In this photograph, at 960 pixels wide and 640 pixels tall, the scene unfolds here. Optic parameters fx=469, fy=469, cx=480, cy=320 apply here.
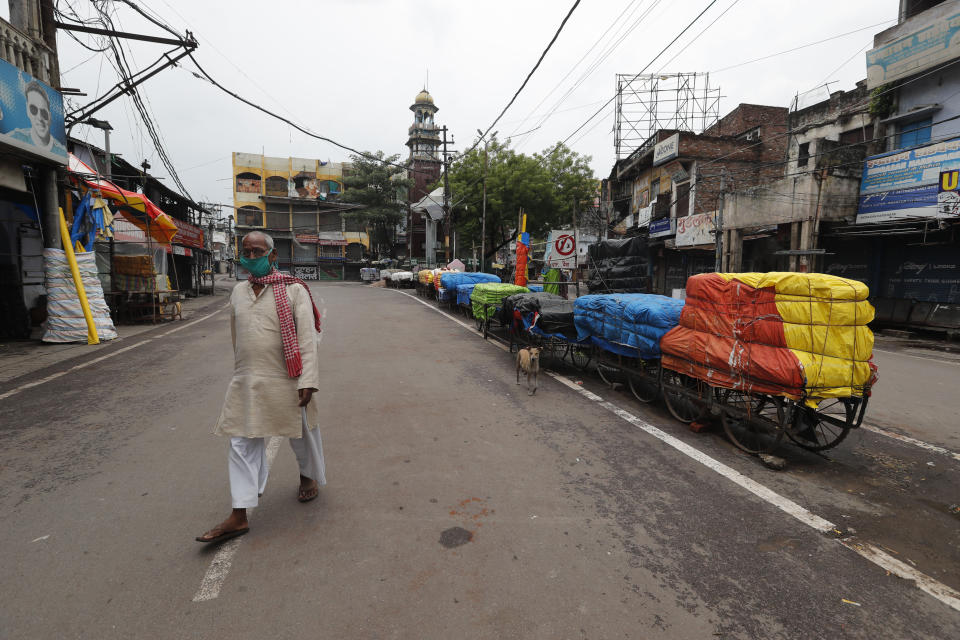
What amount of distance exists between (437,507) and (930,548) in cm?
331

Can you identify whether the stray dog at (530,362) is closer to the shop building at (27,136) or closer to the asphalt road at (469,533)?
the asphalt road at (469,533)

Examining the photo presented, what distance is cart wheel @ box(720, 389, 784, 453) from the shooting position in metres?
4.48

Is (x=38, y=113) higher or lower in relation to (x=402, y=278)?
higher

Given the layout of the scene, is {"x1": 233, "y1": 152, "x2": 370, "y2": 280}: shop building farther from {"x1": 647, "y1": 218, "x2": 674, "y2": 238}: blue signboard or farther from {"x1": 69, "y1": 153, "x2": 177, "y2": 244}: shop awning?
{"x1": 69, "y1": 153, "x2": 177, "y2": 244}: shop awning

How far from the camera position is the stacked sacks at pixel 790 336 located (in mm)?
3939

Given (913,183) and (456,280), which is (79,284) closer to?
(456,280)

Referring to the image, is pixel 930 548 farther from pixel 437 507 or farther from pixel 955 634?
pixel 437 507

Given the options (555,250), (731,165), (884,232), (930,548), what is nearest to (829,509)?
(930,548)

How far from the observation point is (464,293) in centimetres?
1588

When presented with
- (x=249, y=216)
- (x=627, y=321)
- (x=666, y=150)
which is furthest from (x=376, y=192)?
(x=627, y=321)

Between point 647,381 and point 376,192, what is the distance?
47.5m

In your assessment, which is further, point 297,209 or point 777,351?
point 297,209

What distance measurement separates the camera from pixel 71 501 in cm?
345

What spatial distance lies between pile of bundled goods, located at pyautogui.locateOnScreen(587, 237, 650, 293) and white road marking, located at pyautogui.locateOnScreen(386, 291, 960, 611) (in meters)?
6.82
